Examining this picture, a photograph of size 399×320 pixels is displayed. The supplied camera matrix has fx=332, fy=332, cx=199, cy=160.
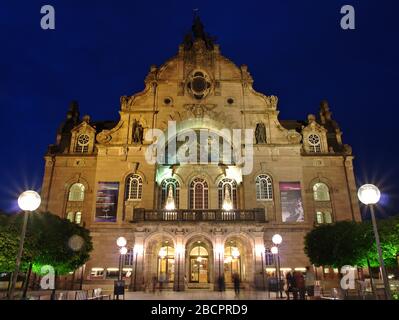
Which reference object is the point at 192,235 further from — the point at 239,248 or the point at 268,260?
the point at 268,260

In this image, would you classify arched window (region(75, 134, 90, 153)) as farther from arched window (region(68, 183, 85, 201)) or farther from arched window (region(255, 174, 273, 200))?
arched window (region(255, 174, 273, 200))

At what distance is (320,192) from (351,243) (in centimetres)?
1312

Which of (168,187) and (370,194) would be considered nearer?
(370,194)

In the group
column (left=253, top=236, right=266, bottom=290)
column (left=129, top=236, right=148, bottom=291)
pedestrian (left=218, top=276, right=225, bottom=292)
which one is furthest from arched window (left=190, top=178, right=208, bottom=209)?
pedestrian (left=218, top=276, right=225, bottom=292)

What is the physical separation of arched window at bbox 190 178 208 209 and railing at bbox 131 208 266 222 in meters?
4.31

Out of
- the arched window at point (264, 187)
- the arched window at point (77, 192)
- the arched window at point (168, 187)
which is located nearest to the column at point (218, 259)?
the arched window at point (264, 187)

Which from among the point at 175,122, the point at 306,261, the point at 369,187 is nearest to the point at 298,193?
→ the point at 306,261

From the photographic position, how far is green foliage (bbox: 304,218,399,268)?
→ 80.1ft

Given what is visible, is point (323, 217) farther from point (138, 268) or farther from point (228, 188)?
point (138, 268)

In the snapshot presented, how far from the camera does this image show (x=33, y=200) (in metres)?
14.4

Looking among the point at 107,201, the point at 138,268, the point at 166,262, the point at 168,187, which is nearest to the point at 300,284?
the point at 138,268

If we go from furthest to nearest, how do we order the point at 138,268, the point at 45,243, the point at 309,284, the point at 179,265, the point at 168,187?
the point at 168,187 → the point at 138,268 → the point at 179,265 → the point at 45,243 → the point at 309,284

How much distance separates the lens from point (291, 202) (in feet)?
122

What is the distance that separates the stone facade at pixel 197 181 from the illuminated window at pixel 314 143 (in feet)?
0.41
